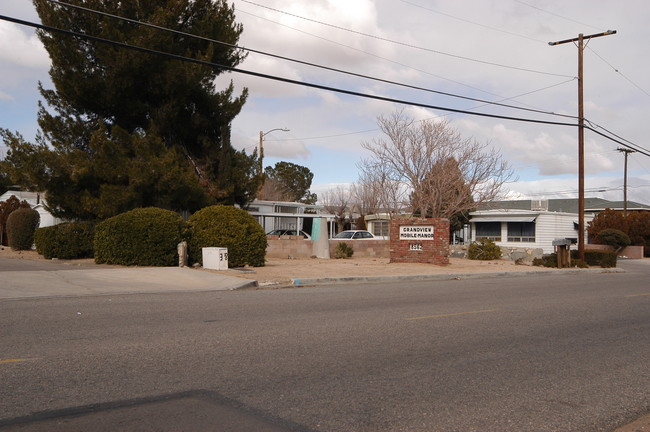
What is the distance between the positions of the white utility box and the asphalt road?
6714 mm

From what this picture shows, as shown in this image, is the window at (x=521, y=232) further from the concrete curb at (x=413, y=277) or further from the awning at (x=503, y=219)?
the concrete curb at (x=413, y=277)

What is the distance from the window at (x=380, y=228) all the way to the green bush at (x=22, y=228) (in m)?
26.1

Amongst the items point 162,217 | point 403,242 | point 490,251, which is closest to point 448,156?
point 490,251

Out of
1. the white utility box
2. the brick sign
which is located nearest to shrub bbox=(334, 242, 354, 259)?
the brick sign

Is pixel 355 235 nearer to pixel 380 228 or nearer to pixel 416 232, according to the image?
pixel 416 232

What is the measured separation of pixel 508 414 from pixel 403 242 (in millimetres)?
20311

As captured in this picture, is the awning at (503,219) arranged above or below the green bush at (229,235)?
above

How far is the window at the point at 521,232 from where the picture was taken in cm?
4784

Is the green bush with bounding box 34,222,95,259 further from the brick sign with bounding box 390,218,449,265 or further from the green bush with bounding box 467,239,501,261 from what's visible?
the green bush with bounding box 467,239,501,261

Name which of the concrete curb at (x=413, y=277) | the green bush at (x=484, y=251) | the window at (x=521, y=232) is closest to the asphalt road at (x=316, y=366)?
the concrete curb at (x=413, y=277)

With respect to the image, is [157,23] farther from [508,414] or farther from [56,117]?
[508,414]

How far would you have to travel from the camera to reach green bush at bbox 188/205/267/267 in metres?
20.2

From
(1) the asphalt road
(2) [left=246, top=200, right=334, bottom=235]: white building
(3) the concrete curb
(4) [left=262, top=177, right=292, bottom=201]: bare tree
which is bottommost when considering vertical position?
(1) the asphalt road

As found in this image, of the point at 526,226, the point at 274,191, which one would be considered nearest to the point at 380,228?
the point at 526,226
